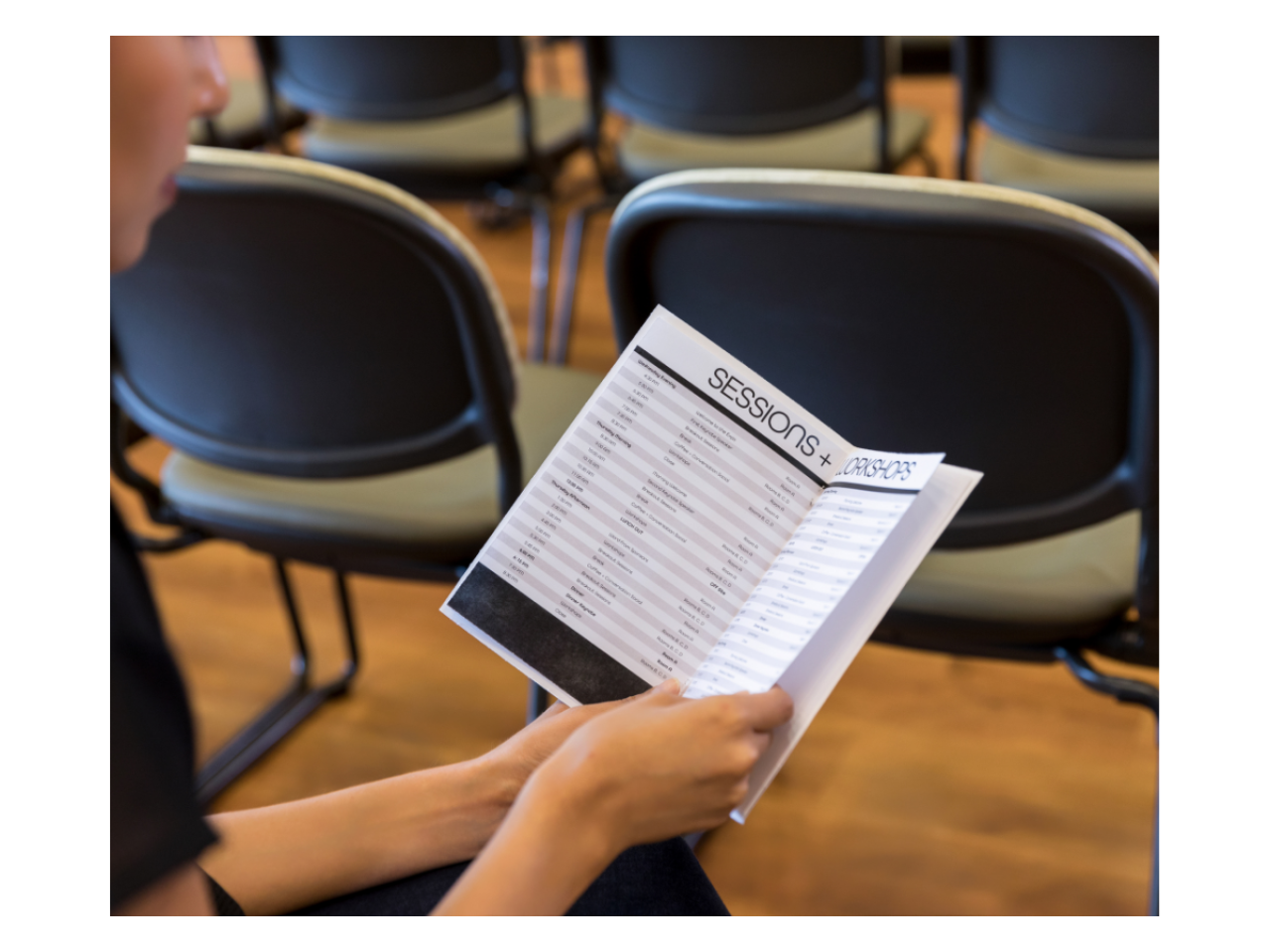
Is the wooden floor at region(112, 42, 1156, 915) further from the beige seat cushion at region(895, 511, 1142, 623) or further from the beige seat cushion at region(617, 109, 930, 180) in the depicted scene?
the beige seat cushion at region(617, 109, 930, 180)

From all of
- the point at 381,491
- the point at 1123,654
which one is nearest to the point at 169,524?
the point at 381,491

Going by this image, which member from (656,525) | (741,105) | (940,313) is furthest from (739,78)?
(656,525)

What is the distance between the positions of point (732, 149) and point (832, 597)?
1.70m

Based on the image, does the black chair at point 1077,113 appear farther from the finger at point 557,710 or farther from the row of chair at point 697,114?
the finger at point 557,710

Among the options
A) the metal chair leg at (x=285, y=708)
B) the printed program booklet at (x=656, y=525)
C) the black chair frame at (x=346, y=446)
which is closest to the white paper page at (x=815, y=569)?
the printed program booklet at (x=656, y=525)

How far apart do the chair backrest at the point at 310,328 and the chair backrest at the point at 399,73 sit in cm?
104

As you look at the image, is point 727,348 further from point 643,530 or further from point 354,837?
point 354,837

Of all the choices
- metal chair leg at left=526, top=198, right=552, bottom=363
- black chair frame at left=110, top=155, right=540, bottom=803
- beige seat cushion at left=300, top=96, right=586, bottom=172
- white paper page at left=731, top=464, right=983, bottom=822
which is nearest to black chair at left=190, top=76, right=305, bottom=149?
beige seat cushion at left=300, top=96, right=586, bottom=172

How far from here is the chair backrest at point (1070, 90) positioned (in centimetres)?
171

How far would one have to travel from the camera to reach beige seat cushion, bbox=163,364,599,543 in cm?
126

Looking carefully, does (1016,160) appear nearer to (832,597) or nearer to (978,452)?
(978,452)

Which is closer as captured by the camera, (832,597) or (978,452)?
(832,597)

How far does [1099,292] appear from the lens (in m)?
0.90

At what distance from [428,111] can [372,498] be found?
114 centimetres
